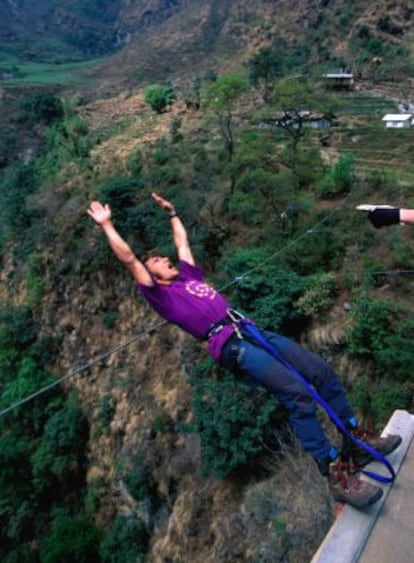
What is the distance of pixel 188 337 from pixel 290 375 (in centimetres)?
977

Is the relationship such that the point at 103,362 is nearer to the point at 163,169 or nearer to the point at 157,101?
the point at 163,169

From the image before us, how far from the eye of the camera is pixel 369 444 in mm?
3268

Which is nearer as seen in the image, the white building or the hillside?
the hillside

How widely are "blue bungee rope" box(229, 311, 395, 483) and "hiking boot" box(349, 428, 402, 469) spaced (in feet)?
0.19

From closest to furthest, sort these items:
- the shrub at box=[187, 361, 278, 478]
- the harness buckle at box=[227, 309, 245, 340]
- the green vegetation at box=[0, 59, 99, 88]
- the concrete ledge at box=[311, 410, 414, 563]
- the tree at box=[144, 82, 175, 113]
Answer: the concrete ledge at box=[311, 410, 414, 563] < the harness buckle at box=[227, 309, 245, 340] < the shrub at box=[187, 361, 278, 478] < the tree at box=[144, 82, 175, 113] < the green vegetation at box=[0, 59, 99, 88]

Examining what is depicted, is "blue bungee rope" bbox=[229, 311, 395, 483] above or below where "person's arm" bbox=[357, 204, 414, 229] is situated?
below

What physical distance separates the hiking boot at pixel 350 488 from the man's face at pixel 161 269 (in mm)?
1542

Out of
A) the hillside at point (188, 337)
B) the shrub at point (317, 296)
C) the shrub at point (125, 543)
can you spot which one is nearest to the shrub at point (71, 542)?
the hillside at point (188, 337)

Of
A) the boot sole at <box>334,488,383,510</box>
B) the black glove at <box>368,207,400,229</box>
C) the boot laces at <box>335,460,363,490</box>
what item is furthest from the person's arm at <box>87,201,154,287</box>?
the boot sole at <box>334,488,383,510</box>

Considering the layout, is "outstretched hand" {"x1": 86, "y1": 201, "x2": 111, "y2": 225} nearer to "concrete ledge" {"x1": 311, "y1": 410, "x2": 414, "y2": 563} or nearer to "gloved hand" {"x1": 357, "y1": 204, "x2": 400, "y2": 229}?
"gloved hand" {"x1": 357, "y1": 204, "x2": 400, "y2": 229}

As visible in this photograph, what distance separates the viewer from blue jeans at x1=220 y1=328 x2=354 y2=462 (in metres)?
2.97

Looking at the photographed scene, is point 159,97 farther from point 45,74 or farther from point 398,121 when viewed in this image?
point 45,74

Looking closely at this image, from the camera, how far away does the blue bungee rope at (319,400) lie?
2984 mm

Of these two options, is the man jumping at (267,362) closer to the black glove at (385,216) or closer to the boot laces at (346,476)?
the boot laces at (346,476)
